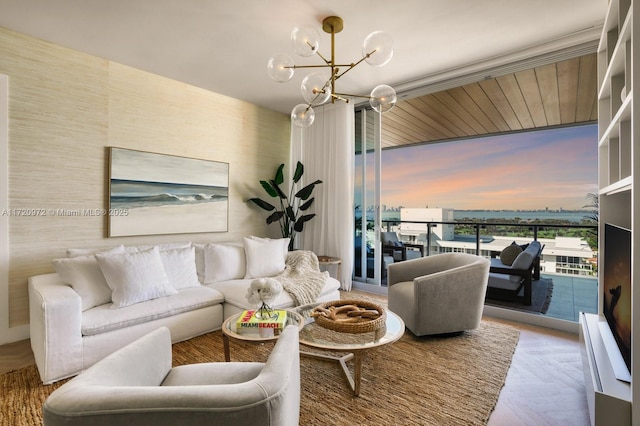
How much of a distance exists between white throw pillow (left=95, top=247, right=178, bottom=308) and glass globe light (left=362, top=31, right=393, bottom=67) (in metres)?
2.35

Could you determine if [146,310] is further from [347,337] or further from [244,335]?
[347,337]

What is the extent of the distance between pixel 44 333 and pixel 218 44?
2574 millimetres

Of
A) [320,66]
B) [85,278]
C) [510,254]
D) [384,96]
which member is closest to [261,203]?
[85,278]

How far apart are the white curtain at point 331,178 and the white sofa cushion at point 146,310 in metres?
1.88

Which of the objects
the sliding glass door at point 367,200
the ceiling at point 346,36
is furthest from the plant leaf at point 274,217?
the ceiling at point 346,36

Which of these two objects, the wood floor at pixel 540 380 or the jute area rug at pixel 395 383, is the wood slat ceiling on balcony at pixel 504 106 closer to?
the wood floor at pixel 540 380

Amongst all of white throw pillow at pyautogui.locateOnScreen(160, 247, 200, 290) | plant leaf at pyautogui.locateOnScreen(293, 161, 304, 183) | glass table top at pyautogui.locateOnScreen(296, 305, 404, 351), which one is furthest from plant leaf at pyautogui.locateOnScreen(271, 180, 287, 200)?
glass table top at pyautogui.locateOnScreen(296, 305, 404, 351)

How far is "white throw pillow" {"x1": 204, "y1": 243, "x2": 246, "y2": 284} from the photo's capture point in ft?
11.1

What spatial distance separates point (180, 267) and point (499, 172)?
5.62m

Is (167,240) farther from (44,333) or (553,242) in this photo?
(553,242)

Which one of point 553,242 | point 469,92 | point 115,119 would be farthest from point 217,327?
point 553,242

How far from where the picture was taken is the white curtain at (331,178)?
4402mm

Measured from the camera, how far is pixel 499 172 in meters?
6.03

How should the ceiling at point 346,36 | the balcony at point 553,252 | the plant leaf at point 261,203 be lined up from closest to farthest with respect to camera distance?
the ceiling at point 346,36 < the balcony at point 553,252 < the plant leaf at point 261,203
